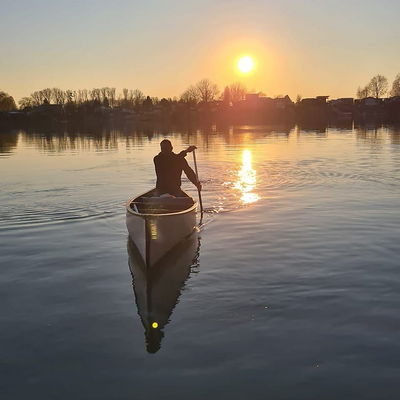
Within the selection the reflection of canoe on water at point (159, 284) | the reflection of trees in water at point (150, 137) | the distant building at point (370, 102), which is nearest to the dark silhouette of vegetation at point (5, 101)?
the reflection of trees in water at point (150, 137)

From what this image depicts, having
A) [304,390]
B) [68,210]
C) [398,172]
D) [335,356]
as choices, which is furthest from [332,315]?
[398,172]

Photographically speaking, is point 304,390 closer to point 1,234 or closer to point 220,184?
point 1,234

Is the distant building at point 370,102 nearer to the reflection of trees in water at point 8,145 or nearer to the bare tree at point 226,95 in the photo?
the bare tree at point 226,95

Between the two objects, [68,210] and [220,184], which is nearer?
[68,210]

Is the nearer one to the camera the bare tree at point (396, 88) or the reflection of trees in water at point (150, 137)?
the reflection of trees in water at point (150, 137)

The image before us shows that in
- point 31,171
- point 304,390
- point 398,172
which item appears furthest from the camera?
point 31,171

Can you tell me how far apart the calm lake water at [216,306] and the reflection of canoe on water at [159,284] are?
6 centimetres

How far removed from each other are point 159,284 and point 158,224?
Answer: 1322 millimetres

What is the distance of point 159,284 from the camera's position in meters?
9.01

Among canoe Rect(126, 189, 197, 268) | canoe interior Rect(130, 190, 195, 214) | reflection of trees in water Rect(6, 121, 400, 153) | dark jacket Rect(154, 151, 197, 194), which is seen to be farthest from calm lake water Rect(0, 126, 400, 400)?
reflection of trees in water Rect(6, 121, 400, 153)

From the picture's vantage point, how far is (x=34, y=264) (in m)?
10.4

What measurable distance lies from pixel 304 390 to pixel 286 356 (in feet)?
2.44

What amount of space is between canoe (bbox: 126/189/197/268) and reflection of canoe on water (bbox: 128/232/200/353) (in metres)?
0.26

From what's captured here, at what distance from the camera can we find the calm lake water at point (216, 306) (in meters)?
5.79
